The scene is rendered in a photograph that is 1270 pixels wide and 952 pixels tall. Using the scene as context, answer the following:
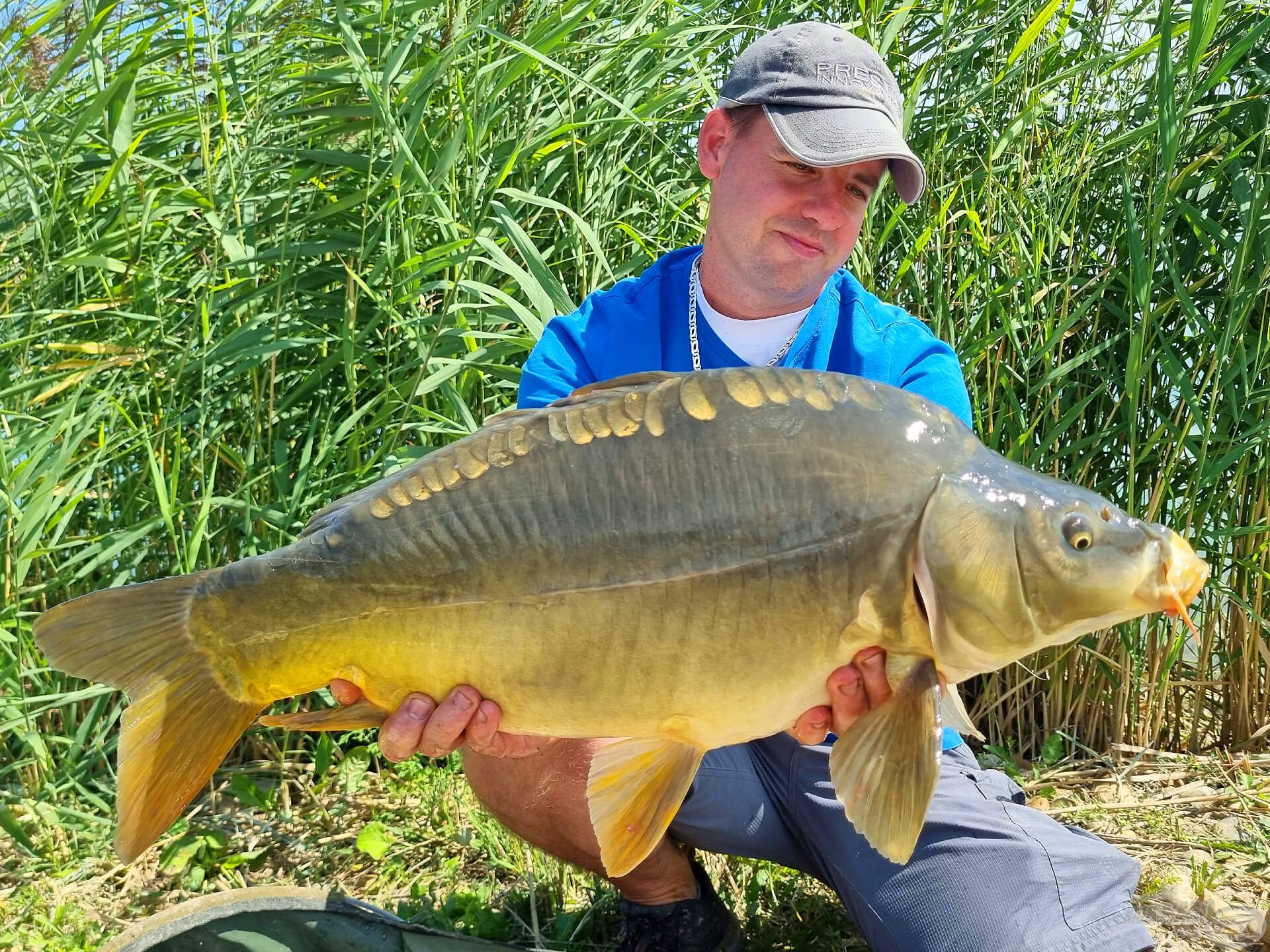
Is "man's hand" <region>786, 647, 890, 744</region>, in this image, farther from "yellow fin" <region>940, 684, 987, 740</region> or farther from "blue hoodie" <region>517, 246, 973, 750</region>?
"blue hoodie" <region>517, 246, 973, 750</region>

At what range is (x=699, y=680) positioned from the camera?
66.1 inches

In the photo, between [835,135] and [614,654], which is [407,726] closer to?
[614,654]

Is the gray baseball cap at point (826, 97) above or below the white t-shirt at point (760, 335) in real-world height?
above

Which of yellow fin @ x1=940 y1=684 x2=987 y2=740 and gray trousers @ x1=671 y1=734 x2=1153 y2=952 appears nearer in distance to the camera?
yellow fin @ x1=940 y1=684 x2=987 y2=740

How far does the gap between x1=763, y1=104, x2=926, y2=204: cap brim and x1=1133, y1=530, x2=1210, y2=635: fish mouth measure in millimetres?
947

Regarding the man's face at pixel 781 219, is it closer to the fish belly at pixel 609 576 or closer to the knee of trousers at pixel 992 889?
the fish belly at pixel 609 576

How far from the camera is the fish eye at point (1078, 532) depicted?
1.62m

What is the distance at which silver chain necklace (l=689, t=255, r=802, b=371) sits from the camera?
240 cm

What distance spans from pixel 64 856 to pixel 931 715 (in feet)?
6.46

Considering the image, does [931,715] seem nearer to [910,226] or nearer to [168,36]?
[910,226]

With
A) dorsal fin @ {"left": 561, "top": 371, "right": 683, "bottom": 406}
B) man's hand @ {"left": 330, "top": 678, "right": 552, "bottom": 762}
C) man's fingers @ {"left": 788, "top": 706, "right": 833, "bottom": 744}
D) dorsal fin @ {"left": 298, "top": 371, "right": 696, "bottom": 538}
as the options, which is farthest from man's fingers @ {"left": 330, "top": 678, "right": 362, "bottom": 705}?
man's fingers @ {"left": 788, "top": 706, "right": 833, "bottom": 744}

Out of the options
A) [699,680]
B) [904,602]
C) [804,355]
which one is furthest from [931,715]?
[804,355]

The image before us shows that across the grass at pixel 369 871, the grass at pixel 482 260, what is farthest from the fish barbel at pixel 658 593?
the grass at pixel 482 260

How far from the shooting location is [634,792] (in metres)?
1.78
